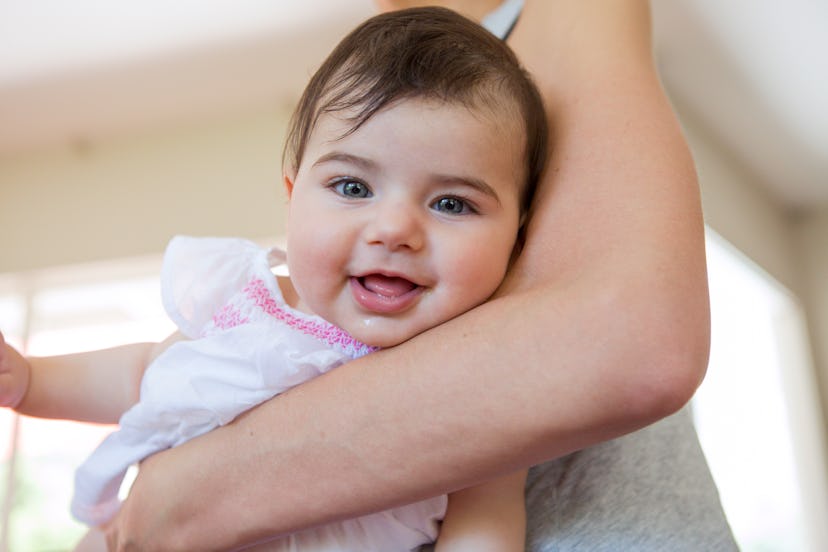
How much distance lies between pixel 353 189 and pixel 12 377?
45 cm

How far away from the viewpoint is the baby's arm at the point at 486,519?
0.81 meters

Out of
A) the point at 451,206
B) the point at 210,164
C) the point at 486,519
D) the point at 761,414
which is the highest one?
the point at 210,164

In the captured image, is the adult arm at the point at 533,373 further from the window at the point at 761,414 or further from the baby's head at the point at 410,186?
the window at the point at 761,414

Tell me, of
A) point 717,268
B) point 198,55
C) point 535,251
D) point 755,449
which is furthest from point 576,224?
point 755,449

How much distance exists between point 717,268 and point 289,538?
153 inches

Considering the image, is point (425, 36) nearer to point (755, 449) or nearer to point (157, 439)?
point (157, 439)

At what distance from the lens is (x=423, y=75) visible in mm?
795

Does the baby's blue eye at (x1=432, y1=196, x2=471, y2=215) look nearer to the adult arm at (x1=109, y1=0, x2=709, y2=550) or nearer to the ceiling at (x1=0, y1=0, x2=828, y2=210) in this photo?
the adult arm at (x1=109, y1=0, x2=709, y2=550)

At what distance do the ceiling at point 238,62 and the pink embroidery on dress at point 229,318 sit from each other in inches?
112

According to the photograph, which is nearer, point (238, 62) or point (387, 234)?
point (387, 234)

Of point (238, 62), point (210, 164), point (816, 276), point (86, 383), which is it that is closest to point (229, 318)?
point (86, 383)

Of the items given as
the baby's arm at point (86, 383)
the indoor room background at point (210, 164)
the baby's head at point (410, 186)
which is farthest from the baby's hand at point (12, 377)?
the indoor room background at point (210, 164)

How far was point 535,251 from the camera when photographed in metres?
0.80

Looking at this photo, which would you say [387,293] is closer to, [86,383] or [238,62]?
[86,383]
